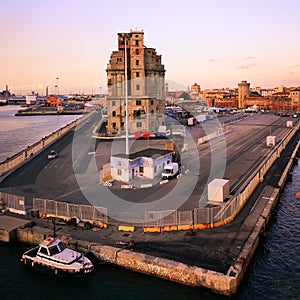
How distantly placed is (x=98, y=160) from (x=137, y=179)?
35.8 ft

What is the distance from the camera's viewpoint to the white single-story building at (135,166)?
3256cm

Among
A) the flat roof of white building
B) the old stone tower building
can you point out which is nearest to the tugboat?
the flat roof of white building

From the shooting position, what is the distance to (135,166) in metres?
33.2

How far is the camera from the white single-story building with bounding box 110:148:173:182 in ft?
107

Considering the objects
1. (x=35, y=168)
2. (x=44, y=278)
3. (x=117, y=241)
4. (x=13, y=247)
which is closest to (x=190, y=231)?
(x=117, y=241)

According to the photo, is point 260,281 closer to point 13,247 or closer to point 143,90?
point 13,247

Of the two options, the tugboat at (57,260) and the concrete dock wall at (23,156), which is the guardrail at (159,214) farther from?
the concrete dock wall at (23,156)

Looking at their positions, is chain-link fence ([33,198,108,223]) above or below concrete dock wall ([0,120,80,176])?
below

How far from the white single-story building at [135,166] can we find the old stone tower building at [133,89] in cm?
3358

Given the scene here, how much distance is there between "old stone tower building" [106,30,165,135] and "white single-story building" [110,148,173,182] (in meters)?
33.6

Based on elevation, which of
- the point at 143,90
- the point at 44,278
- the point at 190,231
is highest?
the point at 143,90

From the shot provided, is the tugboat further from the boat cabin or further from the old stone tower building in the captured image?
the old stone tower building

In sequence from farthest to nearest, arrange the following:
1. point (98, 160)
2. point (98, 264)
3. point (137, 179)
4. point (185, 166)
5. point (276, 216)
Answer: point (98, 160), point (185, 166), point (137, 179), point (276, 216), point (98, 264)

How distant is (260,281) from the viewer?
17.5m
